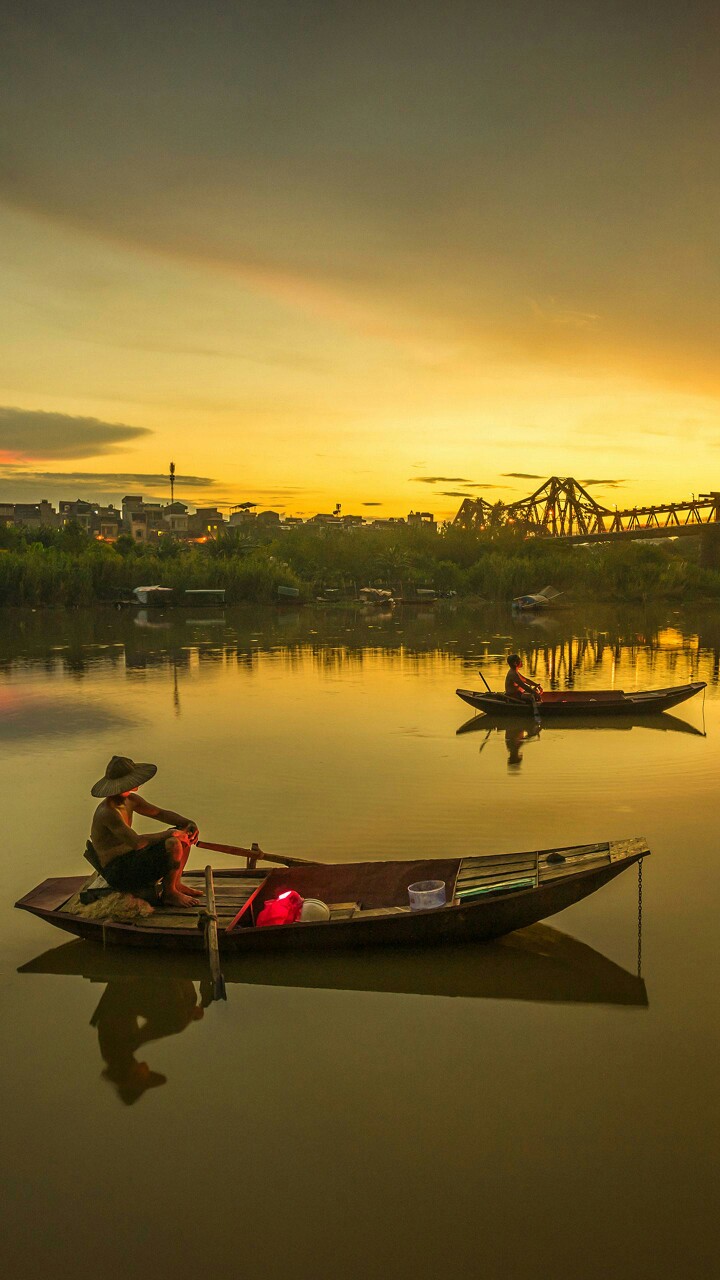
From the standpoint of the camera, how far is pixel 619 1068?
525cm

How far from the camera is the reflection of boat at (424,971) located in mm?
6117

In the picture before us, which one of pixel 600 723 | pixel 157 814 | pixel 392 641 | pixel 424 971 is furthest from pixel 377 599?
pixel 424 971

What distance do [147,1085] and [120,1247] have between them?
1.23 metres

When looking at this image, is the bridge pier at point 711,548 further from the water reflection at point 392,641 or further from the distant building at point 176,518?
the distant building at point 176,518

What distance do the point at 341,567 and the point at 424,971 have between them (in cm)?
6962

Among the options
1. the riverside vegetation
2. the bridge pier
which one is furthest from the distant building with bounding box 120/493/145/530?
the bridge pier

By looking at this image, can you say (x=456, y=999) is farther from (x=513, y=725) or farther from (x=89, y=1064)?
(x=513, y=725)

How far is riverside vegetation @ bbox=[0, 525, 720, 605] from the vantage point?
5538 cm

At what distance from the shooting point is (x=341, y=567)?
75.4 m

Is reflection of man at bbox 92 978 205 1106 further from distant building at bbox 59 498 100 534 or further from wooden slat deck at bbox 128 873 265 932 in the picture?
distant building at bbox 59 498 100 534

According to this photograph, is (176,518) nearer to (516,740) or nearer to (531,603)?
(531,603)

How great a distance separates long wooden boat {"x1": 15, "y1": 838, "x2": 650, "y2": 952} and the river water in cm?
27

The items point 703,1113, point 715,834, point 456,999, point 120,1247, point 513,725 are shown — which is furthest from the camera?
point 513,725

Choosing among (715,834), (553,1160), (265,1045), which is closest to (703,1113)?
(553,1160)
